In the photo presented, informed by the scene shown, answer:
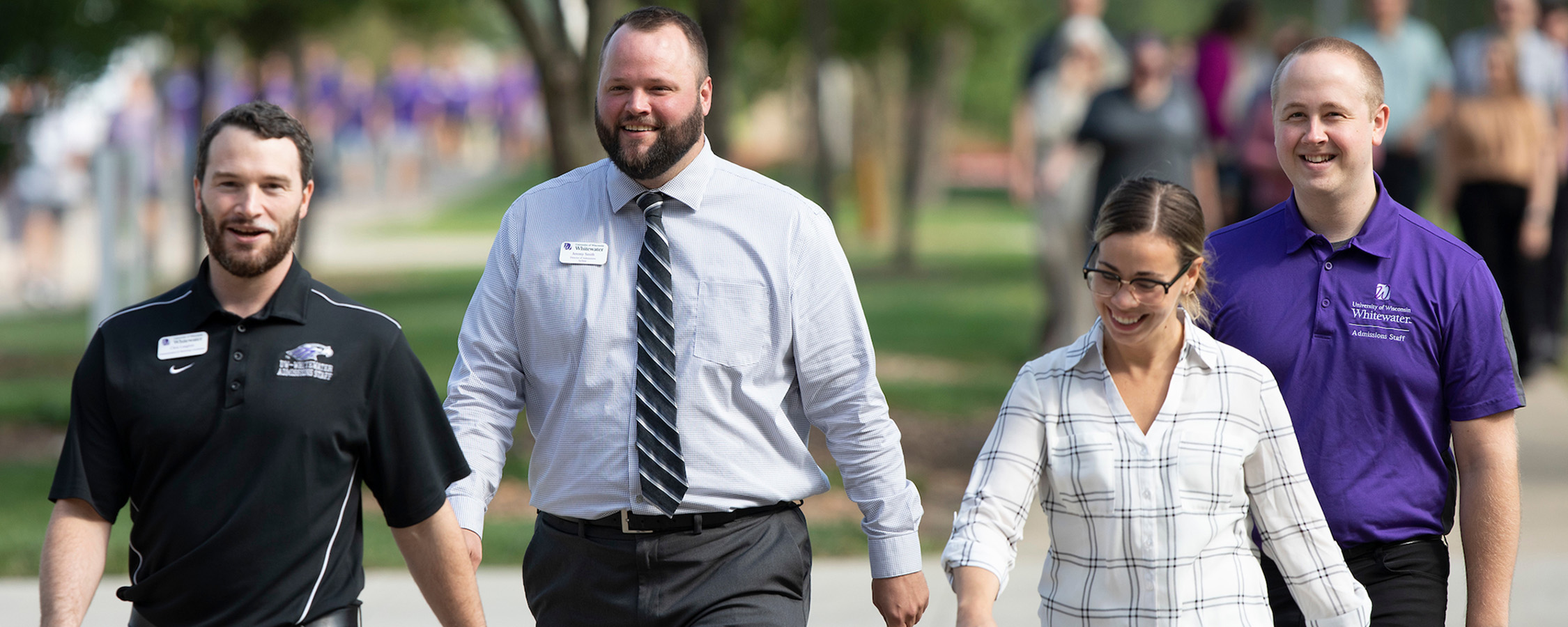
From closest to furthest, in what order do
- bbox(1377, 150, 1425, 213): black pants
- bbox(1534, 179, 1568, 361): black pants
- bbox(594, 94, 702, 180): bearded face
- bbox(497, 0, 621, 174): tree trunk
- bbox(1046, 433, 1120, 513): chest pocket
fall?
bbox(1046, 433, 1120, 513): chest pocket
bbox(594, 94, 702, 180): bearded face
bbox(497, 0, 621, 174): tree trunk
bbox(1377, 150, 1425, 213): black pants
bbox(1534, 179, 1568, 361): black pants

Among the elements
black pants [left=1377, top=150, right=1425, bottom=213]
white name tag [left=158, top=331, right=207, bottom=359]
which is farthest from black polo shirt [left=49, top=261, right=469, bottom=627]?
black pants [left=1377, top=150, right=1425, bottom=213]

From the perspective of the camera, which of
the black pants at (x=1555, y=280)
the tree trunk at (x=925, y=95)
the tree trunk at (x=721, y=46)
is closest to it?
the tree trunk at (x=721, y=46)

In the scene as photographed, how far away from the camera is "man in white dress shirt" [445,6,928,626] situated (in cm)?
384

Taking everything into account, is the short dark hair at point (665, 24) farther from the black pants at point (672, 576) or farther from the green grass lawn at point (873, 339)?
the green grass lawn at point (873, 339)

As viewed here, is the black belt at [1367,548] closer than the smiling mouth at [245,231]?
No

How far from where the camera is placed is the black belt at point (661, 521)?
383cm

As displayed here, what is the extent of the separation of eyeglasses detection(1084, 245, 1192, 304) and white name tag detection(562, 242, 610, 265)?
1.19m

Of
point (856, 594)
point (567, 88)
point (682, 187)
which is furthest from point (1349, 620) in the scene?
point (567, 88)

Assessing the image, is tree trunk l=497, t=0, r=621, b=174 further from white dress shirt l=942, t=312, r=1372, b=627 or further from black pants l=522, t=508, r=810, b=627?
white dress shirt l=942, t=312, r=1372, b=627

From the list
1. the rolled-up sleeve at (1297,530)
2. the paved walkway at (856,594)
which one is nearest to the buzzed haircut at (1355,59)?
the rolled-up sleeve at (1297,530)

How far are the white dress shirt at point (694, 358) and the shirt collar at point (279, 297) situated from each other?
0.50 meters

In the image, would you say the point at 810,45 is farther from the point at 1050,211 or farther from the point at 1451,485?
the point at 1451,485

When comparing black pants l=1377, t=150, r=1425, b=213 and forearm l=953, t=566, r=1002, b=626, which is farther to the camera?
black pants l=1377, t=150, r=1425, b=213

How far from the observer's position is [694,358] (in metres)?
3.88
